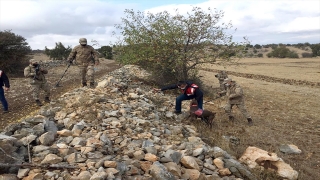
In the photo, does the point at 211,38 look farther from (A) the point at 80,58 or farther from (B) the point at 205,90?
(A) the point at 80,58

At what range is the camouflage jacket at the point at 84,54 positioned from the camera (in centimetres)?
970

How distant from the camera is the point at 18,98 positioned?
12297mm

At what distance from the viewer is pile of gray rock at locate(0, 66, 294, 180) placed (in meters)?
3.96

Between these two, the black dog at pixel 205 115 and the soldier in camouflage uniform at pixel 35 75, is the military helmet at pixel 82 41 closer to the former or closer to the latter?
the soldier in camouflage uniform at pixel 35 75

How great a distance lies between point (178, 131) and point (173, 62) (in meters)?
6.14

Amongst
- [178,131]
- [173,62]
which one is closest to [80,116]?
[178,131]

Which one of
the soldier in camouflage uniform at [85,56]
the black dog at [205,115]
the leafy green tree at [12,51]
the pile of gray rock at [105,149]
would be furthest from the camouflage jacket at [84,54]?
the leafy green tree at [12,51]

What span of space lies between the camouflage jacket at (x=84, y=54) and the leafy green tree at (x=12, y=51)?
556 inches

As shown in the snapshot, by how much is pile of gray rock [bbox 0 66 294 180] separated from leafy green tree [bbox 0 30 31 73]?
54.7 ft

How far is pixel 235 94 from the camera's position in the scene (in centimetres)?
882

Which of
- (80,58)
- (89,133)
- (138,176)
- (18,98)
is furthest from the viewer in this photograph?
(18,98)

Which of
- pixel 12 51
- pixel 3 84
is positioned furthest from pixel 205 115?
pixel 12 51

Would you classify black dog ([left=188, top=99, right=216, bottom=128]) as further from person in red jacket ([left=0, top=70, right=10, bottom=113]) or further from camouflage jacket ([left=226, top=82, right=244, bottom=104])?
person in red jacket ([left=0, top=70, right=10, bottom=113])

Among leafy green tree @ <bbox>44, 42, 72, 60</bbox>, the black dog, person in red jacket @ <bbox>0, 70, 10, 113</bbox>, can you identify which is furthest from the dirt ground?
leafy green tree @ <bbox>44, 42, 72, 60</bbox>
